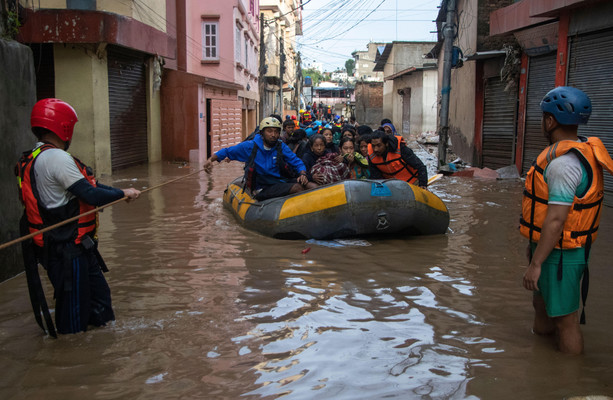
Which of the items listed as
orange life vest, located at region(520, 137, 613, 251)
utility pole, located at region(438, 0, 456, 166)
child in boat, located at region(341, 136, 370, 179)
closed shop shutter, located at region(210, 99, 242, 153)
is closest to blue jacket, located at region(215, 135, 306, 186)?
child in boat, located at region(341, 136, 370, 179)

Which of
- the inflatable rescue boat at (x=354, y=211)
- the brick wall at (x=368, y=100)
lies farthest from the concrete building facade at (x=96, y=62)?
Result: the brick wall at (x=368, y=100)

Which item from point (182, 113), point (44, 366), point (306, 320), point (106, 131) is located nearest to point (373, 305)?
point (306, 320)

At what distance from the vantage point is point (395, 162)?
25.9 ft

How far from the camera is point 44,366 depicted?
373cm

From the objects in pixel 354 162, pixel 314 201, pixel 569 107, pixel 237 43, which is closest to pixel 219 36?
pixel 237 43

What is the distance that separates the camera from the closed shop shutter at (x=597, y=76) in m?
10.2

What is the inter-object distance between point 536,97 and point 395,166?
7.27 meters

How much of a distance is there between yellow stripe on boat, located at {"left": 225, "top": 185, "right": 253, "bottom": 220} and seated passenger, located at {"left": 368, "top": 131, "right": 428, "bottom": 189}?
182cm

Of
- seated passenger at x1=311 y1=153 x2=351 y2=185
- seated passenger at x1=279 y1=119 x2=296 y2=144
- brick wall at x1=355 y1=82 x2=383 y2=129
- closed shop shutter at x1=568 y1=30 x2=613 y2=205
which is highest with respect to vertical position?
brick wall at x1=355 y1=82 x2=383 y2=129

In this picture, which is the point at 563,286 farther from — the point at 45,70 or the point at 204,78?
the point at 204,78

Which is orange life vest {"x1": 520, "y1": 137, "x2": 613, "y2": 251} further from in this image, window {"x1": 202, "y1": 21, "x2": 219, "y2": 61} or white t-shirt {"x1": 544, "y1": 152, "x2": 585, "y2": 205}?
window {"x1": 202, "y1": 21, "x2": 219, "y2": 61}

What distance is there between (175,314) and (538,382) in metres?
2.74

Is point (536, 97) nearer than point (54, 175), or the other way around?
point (54, 175)

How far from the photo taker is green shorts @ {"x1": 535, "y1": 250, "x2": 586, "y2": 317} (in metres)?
3.49
